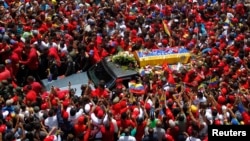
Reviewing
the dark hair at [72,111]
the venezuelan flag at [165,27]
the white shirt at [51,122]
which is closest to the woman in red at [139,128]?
the dark hair at [72,111]

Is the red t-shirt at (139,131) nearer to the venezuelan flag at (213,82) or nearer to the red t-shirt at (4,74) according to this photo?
the venezuelan flag at (213,82)

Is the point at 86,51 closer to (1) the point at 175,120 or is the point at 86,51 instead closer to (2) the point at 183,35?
(2) the point at 183,35

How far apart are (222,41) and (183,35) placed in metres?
1.41

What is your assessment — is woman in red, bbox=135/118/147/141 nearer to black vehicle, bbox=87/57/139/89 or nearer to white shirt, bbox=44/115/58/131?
white shirt, bbox=44/115/58/131

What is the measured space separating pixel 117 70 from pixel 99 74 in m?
0.56

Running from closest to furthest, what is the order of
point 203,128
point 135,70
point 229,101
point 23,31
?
point 203,128
point 229,101
point 135,70
point 23,31

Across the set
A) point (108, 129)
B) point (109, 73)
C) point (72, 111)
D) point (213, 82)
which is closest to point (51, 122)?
point (72, 111)

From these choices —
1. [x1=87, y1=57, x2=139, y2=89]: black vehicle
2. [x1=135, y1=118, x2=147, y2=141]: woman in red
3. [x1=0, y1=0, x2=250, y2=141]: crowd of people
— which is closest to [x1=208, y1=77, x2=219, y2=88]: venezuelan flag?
[x1=0, y1=0, x2=250, y2=141]: crowd of people

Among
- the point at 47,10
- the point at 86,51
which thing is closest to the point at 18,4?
the point at 47,10

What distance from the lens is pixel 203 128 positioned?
38.4 ft

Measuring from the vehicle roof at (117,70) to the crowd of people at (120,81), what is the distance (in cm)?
30

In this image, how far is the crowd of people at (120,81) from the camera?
38.8ft

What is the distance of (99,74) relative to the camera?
14.3 m

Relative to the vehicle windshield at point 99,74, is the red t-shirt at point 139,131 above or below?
below
